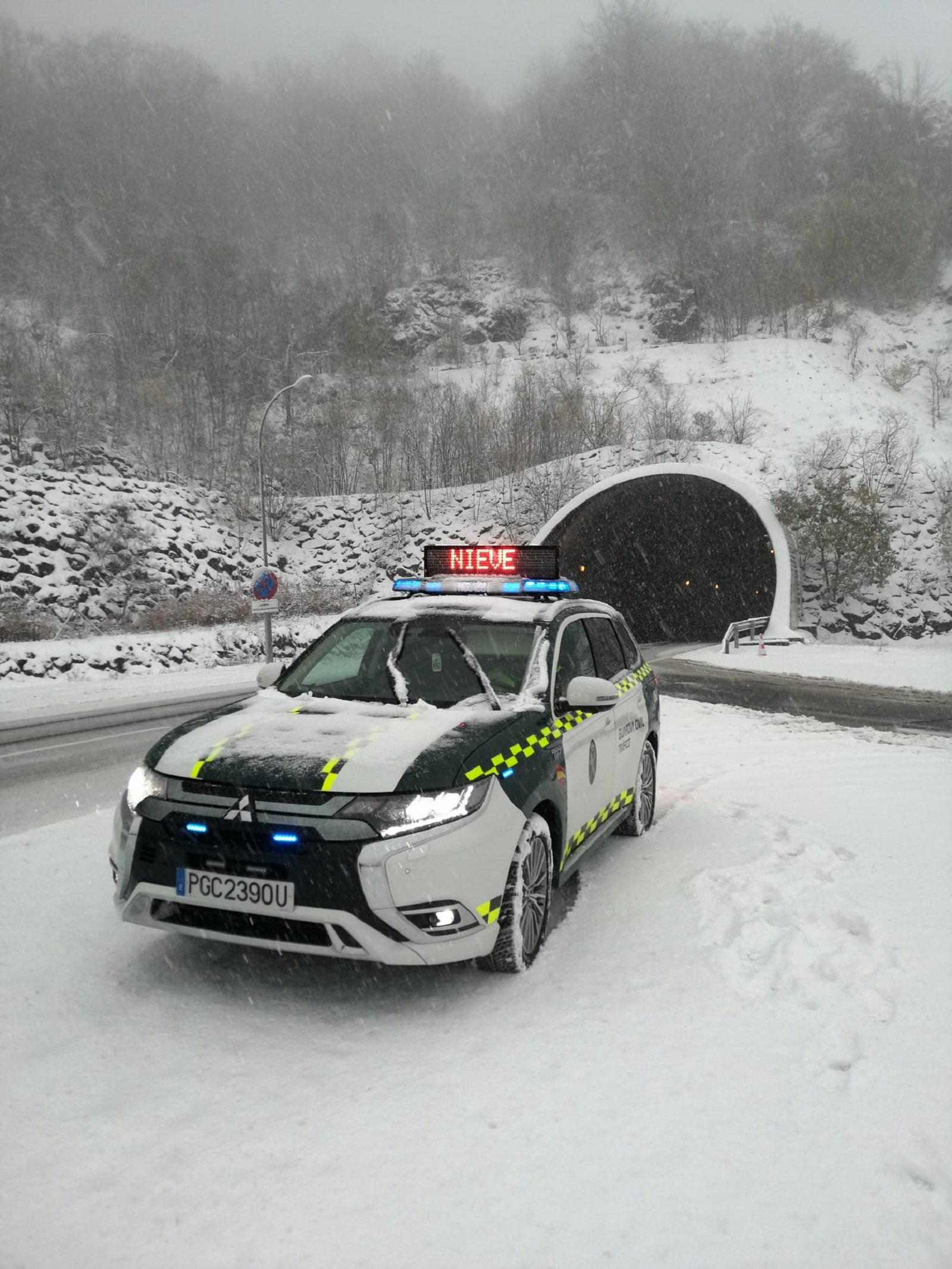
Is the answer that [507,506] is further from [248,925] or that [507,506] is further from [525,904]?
[248,925]

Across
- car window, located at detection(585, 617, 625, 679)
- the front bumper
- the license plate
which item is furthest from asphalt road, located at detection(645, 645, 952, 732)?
the license plate

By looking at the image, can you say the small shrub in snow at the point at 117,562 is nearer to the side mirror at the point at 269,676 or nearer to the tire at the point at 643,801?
the side mirror at the point at 269,676

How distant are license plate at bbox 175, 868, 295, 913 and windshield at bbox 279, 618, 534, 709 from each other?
1.51 m

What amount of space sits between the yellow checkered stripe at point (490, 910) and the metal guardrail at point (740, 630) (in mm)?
23292

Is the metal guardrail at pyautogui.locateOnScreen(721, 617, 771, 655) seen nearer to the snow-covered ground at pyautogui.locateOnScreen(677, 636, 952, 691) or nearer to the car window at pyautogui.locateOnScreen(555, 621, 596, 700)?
the snow-covered ground at pyautogui.locateOnScreen(677, 636, 952, 691)

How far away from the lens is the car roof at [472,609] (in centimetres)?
552

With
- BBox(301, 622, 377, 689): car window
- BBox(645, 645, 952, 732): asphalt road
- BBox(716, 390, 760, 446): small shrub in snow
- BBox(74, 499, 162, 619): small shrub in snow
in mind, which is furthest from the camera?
BBox(716, 390, 760, 446): small shrub in snow

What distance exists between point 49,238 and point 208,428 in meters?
45.1

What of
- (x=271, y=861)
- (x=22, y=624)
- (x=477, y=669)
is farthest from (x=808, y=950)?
(x=22, y=624)

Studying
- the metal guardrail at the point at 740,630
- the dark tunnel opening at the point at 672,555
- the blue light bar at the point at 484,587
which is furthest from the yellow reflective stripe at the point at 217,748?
the dark tunnel opening at the point at 672,555

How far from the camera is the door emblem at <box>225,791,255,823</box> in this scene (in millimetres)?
3756

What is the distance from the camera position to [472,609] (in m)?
5.66

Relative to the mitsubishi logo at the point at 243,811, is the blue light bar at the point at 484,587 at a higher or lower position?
higher

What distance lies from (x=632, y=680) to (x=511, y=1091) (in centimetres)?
374
